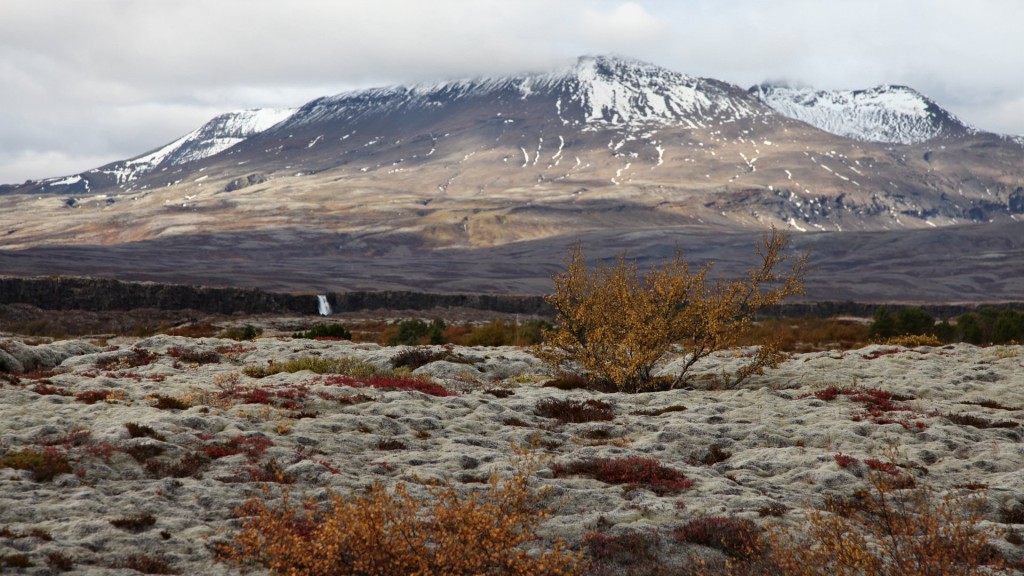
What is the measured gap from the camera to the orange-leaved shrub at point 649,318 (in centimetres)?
2795

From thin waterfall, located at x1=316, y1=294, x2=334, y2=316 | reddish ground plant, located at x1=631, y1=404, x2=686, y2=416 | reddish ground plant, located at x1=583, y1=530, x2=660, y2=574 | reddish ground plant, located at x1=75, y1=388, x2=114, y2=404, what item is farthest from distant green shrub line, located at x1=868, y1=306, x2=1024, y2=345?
thin waterfall, located at x1=316, y1=294, x2=334, y2=316

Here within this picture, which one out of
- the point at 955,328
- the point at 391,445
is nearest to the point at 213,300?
the point at 955,328

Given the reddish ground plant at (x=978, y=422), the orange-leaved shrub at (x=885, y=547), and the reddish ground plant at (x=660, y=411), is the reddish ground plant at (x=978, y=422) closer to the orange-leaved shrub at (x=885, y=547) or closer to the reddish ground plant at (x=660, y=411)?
the reddish ground plant at (x=660, y=411)

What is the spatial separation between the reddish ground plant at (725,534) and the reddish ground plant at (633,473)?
1.95 metres

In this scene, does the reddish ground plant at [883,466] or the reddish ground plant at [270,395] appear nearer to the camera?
the reddish ground plant at [883,466]

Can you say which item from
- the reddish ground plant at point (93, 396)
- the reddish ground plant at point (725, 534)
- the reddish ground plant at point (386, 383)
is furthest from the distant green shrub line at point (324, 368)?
the reddish ground plant at point (725, 534)

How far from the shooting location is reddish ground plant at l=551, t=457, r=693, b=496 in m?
16.0

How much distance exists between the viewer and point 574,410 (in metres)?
22.7

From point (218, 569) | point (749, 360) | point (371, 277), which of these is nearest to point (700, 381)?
point (749, 360)

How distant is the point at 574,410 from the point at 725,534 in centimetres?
948

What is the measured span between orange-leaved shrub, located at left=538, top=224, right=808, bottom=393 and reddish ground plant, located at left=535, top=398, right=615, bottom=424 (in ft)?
13.6

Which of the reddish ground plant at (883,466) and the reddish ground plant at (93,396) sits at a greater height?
the reddish ground plant at (93,396)

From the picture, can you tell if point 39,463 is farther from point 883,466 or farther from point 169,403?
point 883,466

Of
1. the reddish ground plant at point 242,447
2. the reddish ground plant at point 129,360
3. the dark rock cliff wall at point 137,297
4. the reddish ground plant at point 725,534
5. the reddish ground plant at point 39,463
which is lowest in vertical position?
the dark rock cliff wall at point 137,297
